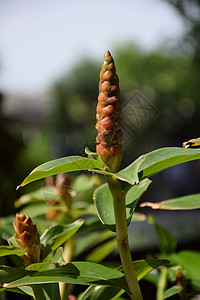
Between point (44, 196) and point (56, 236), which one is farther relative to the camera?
point (44, 196)

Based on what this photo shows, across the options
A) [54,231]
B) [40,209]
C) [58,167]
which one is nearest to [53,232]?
[54,231]

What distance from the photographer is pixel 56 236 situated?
12.5 inches

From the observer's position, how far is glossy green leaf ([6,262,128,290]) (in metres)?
0.27

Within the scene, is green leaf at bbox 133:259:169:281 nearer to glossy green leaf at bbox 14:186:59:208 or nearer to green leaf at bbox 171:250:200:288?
green leaf at bbox 171:250:200:288

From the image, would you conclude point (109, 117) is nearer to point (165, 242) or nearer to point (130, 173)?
point (130, 173)

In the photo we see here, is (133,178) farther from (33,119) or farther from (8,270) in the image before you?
(33,119)

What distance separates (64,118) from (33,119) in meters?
1.73

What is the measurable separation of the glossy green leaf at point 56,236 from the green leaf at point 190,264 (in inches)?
6.3

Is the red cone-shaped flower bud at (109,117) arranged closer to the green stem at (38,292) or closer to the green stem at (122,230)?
the green stem at (122,230)

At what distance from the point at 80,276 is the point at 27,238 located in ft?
0.17

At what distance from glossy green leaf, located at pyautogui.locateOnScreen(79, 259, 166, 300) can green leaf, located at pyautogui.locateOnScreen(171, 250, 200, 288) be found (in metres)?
0.11

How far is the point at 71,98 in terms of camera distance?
609 inches

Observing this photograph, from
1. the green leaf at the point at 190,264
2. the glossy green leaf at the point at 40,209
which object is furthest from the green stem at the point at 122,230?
the glossy green leaf at the point at 40,209

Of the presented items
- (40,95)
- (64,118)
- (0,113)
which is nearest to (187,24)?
(0,113)
